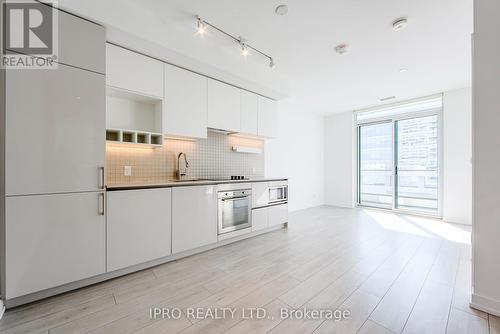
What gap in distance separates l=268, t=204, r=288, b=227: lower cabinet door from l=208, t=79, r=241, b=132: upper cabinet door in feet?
5.05

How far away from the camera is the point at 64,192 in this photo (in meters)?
1.85

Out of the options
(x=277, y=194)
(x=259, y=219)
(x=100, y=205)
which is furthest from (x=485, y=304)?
Result: (x=100, y=205)

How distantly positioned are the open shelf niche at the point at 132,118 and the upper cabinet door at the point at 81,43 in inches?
14.2

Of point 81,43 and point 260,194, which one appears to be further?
point 260,194

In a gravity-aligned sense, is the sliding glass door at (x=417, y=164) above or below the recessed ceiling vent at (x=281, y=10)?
below

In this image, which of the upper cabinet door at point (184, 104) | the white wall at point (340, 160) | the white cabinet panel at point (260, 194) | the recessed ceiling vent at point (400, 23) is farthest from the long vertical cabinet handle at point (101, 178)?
the white wall at point (340, 160)

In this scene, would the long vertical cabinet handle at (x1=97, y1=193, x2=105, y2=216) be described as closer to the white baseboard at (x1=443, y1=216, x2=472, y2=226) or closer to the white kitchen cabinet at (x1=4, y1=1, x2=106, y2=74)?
the white kitchen cabinet at (x1=4, y1=1, x2=106, y2=74)

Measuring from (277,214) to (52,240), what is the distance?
9.88 feet

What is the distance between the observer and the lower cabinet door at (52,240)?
165 centimetres

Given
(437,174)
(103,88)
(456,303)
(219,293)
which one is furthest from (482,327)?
(437,174)

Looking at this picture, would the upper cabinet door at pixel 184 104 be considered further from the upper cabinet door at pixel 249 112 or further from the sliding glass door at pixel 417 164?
the sliding glass door at pixel 417 164

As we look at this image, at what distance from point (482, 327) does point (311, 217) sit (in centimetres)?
339

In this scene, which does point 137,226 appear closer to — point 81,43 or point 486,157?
point 81,43

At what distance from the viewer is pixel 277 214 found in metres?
3.87
